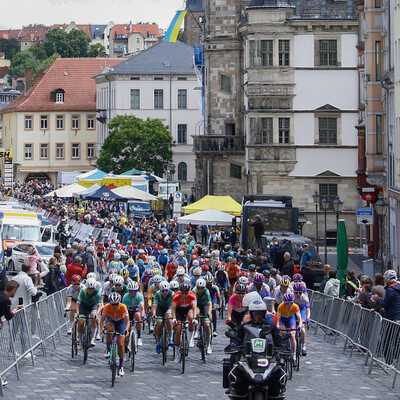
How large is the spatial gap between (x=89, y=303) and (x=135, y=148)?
72904 millimetres

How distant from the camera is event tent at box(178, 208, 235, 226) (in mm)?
47594

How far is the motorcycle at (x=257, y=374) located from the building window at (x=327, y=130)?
44976 millimetres

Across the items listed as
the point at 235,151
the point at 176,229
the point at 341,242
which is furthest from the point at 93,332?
the point at 235,151

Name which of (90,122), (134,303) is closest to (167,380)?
(134,303)

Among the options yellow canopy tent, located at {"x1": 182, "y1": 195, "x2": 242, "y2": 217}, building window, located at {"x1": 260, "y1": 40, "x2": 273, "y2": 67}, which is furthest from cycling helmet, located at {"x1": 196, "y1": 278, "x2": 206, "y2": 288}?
building window, located at {"x1": 260, "y1": 40, "x2": 273, "y2": 67}

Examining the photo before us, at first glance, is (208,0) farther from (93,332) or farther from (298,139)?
(93,332)

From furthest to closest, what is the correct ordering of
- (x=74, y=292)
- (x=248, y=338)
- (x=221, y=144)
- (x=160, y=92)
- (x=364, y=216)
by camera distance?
(x=160, y=92) < (x=221, y=144) < (x=364, y=216) < (x=74, y=292) < (x=248, y=338)

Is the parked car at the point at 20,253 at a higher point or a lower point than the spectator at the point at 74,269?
higher

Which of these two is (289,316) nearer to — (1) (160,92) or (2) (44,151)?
(1) (160,92)

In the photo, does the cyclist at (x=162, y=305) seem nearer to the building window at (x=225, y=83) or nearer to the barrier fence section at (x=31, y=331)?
the barrier fence section at (x=31, y=331)

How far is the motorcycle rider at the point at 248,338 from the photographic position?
50.3 ft

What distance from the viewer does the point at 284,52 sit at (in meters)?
59.8

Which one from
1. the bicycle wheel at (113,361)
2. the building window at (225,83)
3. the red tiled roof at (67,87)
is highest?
the red tiled roof at (67,87)

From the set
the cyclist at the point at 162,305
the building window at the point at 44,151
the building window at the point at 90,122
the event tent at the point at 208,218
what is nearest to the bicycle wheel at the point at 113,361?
the cyclist at the point at 162,305
